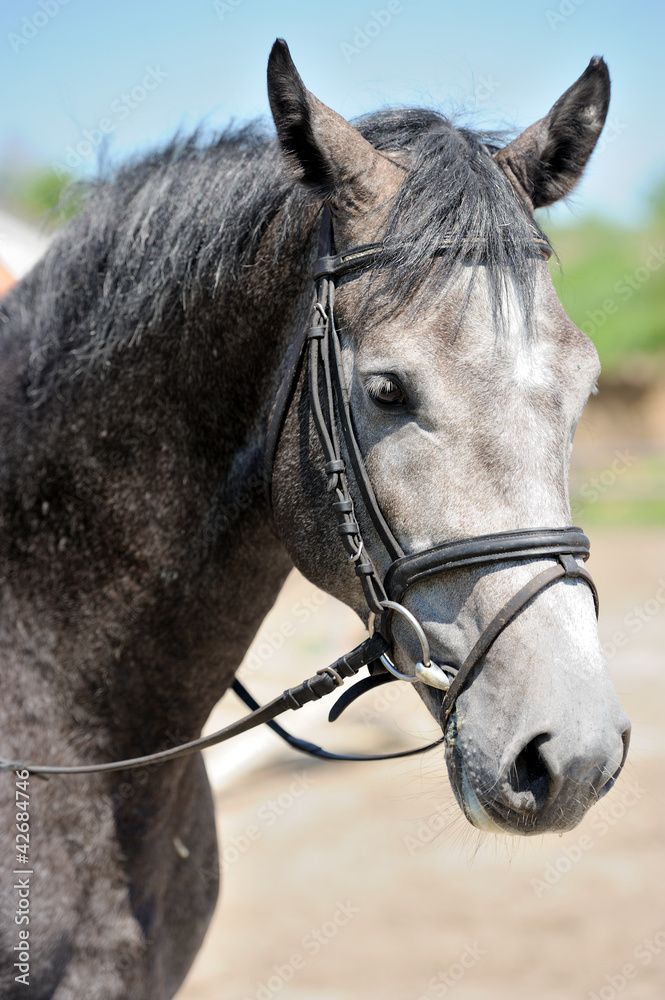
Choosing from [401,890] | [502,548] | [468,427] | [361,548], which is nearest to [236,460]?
[361,548]

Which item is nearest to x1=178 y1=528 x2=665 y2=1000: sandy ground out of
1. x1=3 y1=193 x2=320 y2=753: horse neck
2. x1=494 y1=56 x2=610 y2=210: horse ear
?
x1=3 y1=193 x2=320 y2=753: horse neck

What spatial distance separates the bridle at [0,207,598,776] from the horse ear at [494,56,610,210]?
239 mm

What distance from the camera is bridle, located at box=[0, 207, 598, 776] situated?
1616mm

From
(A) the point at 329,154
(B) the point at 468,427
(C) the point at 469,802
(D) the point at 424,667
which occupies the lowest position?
(C) the point at 469,802

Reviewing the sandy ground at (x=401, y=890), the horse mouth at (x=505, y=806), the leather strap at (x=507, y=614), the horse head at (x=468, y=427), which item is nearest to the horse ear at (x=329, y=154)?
the horse head at (x=468, y=427)

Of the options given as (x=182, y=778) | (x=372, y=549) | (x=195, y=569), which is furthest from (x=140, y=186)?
(x=182, y=778)

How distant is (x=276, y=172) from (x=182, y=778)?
6.03 ft

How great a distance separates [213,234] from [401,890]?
4.45m

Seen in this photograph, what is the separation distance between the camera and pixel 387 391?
1770 millimetres

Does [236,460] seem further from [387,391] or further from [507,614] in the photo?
[507,614]

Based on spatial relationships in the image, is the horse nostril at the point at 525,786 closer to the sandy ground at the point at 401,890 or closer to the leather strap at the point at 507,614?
the leather strap at the point at 507,614

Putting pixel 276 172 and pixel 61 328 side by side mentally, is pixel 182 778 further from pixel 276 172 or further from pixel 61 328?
pixel 276 172

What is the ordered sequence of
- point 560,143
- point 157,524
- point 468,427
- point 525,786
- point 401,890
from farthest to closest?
1. point 401,890
2. point 157,524
3. point 560,143
4. point 468,427
5. point 525,786

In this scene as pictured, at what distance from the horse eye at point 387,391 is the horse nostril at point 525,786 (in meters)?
0.76
